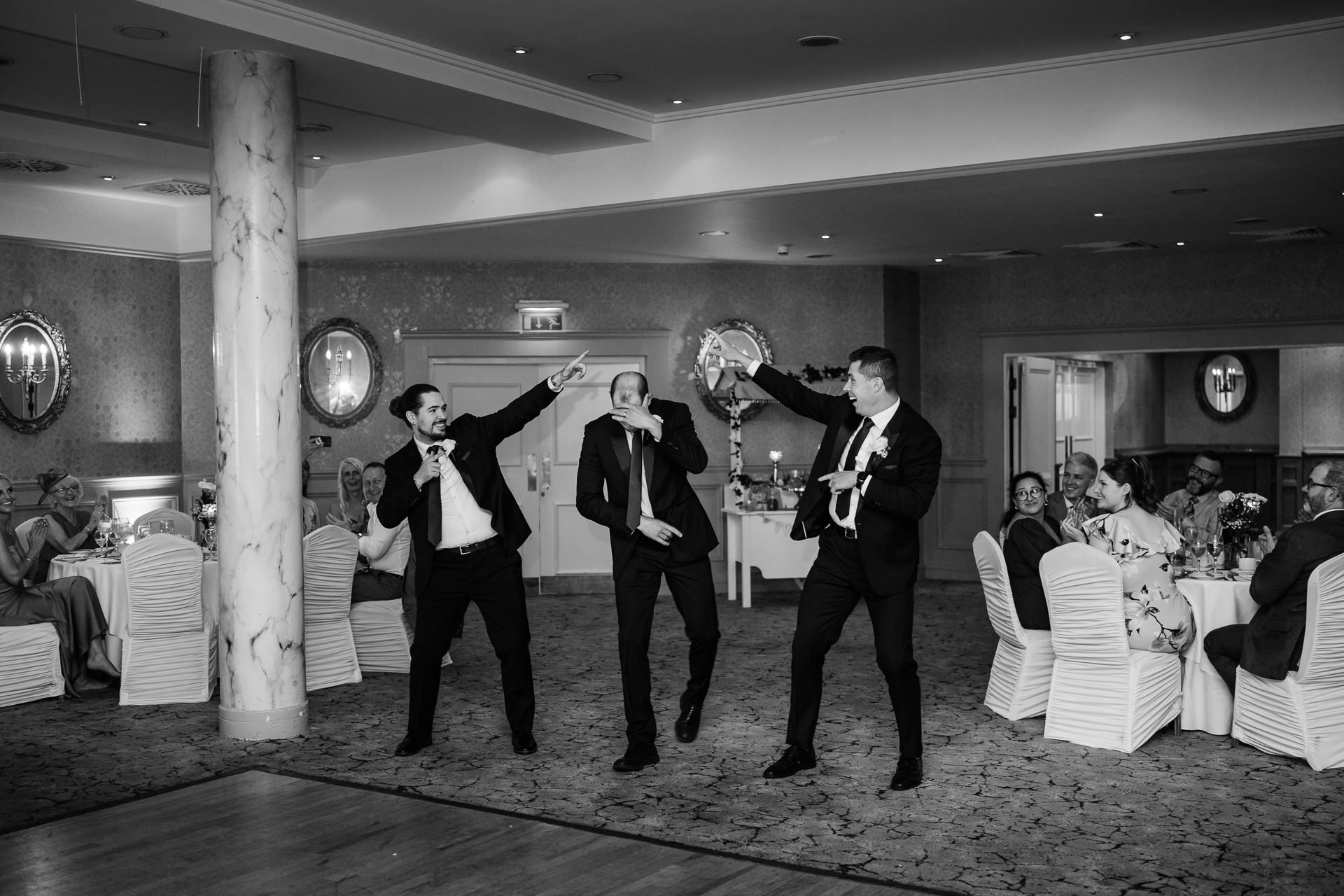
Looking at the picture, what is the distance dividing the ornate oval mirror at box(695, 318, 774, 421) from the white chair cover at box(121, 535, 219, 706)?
207 inches

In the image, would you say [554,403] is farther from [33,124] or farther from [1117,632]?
[1117,632]

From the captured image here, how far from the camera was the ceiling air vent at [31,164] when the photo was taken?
28.6 ft

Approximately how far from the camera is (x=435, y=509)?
201 inches

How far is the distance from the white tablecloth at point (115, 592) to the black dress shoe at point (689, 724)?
2694mm

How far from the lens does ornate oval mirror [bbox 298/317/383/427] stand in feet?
35.0

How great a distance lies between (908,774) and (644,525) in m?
1.38

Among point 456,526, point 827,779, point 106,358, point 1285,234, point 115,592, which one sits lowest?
point 827,779

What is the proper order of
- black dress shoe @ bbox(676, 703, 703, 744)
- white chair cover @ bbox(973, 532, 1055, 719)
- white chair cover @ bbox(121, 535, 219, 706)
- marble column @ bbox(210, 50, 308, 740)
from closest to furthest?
1. black dress shoe @ bbox(676, 703, 703, 744)
2. marble column @ bbox(210, 50, 308, 740)
3. white chair cover @ bbox(973, 532, 1055, 719)
4. white chair cover @ bbox(121, 535, 219, 706)

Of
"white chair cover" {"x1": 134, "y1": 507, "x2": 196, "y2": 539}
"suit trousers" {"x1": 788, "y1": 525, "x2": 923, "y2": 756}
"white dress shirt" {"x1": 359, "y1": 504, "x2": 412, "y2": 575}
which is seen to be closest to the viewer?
"suit trousers" {"x1": 788, "y1": 525, "x2": 923, "y2": 756}

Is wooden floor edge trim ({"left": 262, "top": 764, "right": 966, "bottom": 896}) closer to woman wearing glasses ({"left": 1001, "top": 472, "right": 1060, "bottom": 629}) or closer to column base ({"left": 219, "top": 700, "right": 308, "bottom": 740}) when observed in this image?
column base ({"left": 219, "top": 700, "right": 308, "bottom": 740})

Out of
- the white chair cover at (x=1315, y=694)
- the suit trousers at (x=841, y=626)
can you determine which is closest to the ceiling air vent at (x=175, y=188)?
the suit trousers at (x=841, y=626)

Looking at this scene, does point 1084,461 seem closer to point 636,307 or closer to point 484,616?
point 484,616

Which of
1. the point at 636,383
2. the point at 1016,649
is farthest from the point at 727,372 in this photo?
the point at 636,383

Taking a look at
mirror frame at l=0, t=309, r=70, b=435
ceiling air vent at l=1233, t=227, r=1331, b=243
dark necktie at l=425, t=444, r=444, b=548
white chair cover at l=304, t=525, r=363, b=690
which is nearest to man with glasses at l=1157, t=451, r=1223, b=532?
ceiling air vent at l=1233, t=227, r=1331, b=243
